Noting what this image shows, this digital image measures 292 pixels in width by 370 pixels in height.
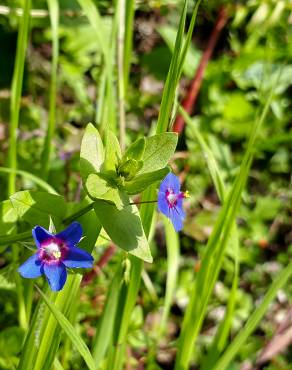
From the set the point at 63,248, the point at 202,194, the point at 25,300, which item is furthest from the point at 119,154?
the point at 202,194

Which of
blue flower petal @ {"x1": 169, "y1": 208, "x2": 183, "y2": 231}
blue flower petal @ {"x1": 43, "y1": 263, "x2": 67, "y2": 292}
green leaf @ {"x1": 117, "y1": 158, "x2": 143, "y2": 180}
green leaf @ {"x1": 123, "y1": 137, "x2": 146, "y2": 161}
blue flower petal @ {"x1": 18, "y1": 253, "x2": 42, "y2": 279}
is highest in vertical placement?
green leaf @ {"x1": 123, "y1": 137, "x2": 146, "y2": 161}

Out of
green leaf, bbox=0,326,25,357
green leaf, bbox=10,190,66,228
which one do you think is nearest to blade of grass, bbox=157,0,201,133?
green leaf, bbox=10,190,66,228

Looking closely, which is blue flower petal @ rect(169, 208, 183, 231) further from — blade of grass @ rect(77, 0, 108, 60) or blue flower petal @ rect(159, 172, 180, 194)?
blade of grass @ rect(77, 0, 108, 60)

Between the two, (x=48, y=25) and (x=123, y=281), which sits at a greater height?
(x=48, y=25)

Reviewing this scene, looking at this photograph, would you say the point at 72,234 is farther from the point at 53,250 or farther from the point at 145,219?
the point at 145,219

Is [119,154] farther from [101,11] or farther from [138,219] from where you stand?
[101,11]

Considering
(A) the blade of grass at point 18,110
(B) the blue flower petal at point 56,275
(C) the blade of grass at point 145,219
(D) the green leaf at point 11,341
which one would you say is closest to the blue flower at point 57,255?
(B) the blue flower petal at point 56,275
